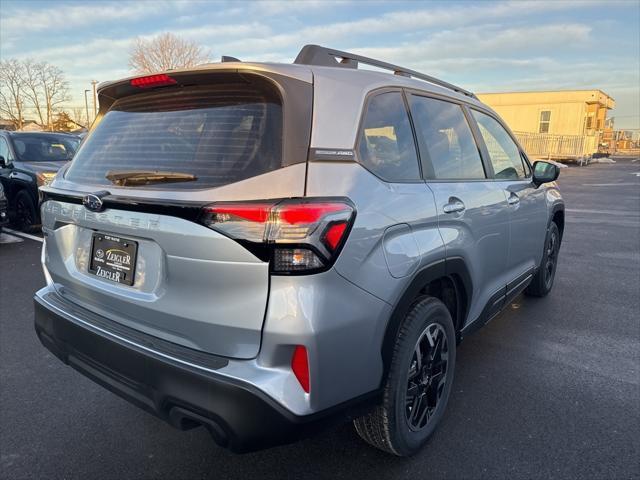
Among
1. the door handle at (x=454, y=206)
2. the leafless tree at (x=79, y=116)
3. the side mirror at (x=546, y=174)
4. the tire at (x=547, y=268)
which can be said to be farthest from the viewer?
the leafless tree at (x=79, y=116)

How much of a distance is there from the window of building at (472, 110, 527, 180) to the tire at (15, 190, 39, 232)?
7.10m

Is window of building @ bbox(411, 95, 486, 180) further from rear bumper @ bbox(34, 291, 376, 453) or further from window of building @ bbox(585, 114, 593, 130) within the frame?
window of building @ bbox(585, 114, 593, 130)

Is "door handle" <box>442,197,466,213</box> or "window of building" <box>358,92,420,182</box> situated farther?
"door handle" <box>442,197,466,213</box>

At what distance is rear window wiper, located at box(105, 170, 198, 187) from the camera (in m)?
1.90

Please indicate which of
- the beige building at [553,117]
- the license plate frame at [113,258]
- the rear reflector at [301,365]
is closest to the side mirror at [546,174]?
the rear reflector at [301,365]

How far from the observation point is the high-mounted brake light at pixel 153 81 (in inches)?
84.4

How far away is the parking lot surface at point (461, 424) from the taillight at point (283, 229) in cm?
87

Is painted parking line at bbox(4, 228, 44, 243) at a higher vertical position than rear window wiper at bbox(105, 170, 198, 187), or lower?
lower

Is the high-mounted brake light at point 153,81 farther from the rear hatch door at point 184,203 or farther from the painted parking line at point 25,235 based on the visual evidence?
the painted parking line at point 25,235

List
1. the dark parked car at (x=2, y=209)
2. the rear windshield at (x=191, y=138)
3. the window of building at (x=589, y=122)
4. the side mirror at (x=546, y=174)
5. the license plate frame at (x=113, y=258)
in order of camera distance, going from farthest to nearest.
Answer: the window of building at (x=589, y=122) → the dark parked car at (x=2, y=209) → the side mirror at (x=546, y=174) → the license plate frame at (x=113, y=258) → the rear windshield at (x=191, y=138)

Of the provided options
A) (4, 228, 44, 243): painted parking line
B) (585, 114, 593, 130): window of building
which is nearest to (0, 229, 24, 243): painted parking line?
(4, 228, 44, 243): painted parking line

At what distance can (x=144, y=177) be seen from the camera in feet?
6.59

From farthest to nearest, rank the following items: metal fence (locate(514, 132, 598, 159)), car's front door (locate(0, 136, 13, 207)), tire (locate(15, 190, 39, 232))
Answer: metal fence (locate(514, 132, 598, 159)) → car's front door (locate(0, 136, 13, 207)) → tire (locate(15, 190, 39, 232))

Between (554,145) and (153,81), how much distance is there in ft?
112
